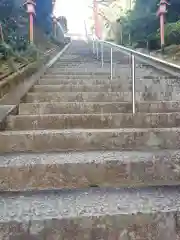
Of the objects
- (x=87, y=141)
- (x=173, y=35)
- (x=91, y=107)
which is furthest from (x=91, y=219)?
(x=173, y=35)

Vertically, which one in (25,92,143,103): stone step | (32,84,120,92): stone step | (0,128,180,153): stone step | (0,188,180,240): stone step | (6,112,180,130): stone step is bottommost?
(0,188,180,240): stone step

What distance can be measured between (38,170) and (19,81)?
2.27 metres

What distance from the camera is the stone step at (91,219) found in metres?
1.52

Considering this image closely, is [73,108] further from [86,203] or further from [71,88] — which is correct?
[86,203]

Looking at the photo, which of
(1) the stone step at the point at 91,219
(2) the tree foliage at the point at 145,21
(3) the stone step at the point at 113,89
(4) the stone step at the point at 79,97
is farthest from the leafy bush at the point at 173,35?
(1) the stone step at the point at 91,219

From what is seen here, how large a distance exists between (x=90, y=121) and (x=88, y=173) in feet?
2.57

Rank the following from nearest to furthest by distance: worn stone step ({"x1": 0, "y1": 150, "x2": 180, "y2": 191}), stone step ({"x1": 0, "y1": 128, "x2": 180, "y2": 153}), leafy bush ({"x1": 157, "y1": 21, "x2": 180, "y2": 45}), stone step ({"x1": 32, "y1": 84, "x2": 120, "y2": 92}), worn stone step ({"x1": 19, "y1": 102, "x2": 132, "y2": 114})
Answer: worn stone step ({"x1": 0, "y1": 150, "x2": 180, "y2": 191}) → stone step ({"x1": 0, "y1": 128, "x2": 180, "y2": 153}) → worn stone step ({"x1": 19, "y1": 102, "x2": 132, "y2": 114}) → stone step ({"x1": 32, "y1": 84, "x2": 120, "y2": 92}) → leafy bush ({"x1": 157, "y1": 21, "x2": 180, "y2": 45})

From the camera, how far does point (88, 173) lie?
1907 mm

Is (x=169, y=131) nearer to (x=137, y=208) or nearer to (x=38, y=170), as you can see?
(x=137, y=208)

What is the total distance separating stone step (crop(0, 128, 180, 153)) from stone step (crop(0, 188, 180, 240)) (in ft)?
1.76

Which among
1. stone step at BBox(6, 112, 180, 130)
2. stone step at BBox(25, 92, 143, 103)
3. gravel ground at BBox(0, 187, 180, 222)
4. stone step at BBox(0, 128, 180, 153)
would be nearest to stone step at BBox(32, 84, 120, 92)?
stone step at BBox(25, 92, 143, 103)

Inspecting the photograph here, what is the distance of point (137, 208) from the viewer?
163 centimetres

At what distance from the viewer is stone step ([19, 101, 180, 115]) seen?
10.0 ft

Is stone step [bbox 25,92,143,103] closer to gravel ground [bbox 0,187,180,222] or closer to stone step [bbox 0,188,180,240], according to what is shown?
gravel ground [bbox 0,187,180,222]
